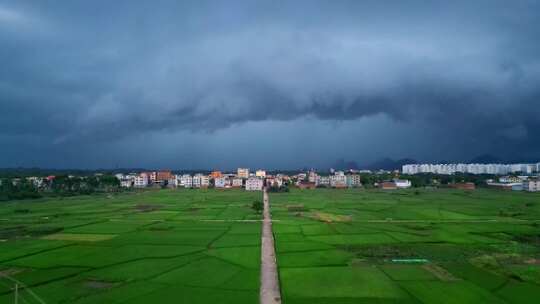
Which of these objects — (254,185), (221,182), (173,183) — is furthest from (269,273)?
(173,183)

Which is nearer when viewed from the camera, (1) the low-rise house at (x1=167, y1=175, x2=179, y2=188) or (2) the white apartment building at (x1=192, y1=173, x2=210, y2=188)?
(1) the low-rise house at (x1=167, y1=175, x2=179, y2=188)

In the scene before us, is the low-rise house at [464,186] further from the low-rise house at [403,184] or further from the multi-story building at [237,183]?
the multi-story building at [237,183]

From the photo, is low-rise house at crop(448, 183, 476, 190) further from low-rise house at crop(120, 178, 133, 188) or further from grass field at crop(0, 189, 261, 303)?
low-rise house at crop(120, 178, 133, 188)

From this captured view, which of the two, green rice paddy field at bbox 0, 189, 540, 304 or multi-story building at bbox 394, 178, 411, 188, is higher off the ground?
multi-story building at bbox 394, 178, 411, 188

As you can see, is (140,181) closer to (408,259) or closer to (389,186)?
(389,186)

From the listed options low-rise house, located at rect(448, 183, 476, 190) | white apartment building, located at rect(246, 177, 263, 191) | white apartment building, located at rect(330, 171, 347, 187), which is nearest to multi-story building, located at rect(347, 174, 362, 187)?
white apartment building, located at rect(330, 171, 347, 187)

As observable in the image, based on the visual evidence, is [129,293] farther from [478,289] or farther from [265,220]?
[265,220]

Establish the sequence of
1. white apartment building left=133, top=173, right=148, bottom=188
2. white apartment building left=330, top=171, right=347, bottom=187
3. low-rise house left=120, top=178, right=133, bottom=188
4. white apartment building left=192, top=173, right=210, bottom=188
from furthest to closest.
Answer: white apartment building left=192, top=173, right=210, bottom=188 → white apartment building left=133, top=173, right=148, bottom=188 → white apartment building left=330, top=171, right=347, bottom=187 → low-rise house left=120, top=178, right=133, bottom=188
